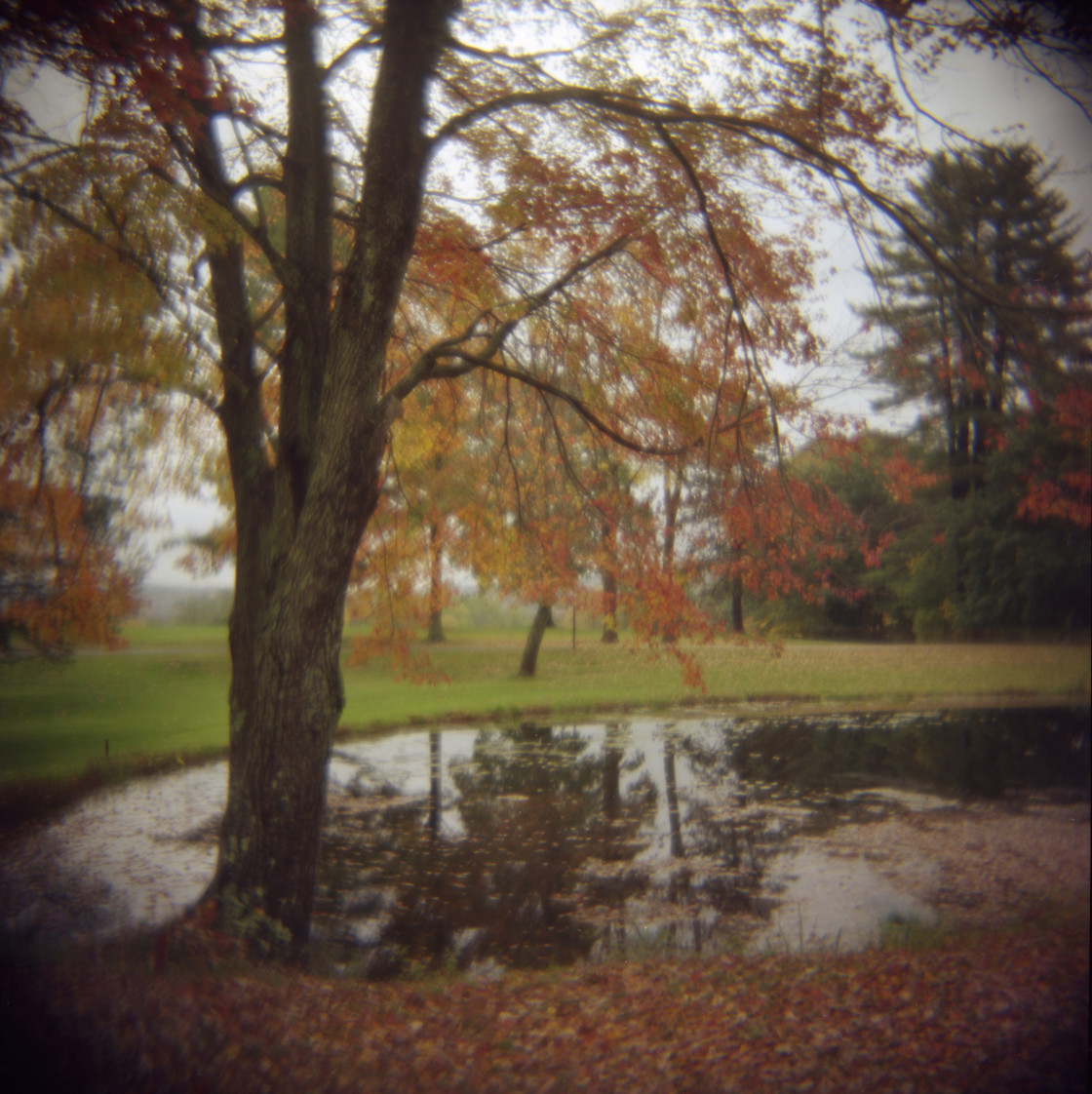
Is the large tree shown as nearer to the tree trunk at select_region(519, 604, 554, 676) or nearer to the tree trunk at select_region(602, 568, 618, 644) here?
the tree trunk at select_region(602, 568, 618, 644)

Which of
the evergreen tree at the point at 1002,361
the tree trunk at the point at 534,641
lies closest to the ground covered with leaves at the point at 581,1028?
the evergreen tree at the point at 1002,361

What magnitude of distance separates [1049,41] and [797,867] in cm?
711

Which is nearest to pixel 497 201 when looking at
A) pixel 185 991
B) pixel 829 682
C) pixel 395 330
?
pixel 395 330

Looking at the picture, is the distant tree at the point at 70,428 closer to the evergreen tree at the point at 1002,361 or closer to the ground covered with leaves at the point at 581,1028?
the ground covered with leaves at the point at 581,1028

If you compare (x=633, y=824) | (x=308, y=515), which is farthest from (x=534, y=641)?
(x=308, y=515)

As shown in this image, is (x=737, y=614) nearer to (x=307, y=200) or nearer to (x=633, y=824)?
(x=633, y=824)

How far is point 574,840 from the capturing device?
8570mm

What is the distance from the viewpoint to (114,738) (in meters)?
12.0

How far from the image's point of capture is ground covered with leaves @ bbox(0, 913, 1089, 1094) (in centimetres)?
333

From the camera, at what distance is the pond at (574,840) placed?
605 cm

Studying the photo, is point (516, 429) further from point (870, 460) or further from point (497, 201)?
point (870, 460)

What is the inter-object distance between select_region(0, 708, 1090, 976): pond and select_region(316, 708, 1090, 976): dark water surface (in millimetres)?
33

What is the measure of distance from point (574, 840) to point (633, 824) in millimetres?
1011

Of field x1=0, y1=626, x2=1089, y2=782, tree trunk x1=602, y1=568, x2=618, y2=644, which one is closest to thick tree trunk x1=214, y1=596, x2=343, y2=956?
field x1=0, y1=626, x2=1089, y2=782
